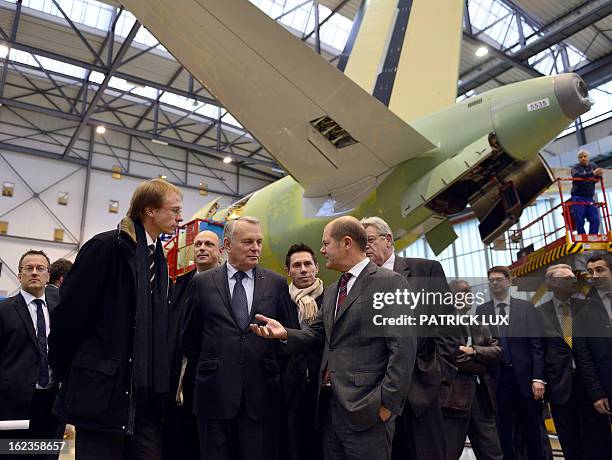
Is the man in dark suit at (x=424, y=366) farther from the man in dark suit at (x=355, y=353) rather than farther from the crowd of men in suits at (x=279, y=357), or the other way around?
Answer: the man in dark suit at (x=355, y=353)

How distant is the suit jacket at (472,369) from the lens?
4.12 m

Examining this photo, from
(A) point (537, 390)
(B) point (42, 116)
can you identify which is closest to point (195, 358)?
(A) point (537, 390)

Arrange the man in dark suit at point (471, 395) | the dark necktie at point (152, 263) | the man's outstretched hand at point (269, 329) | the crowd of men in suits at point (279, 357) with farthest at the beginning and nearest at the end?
1. the man in dark suit at point (471, 395)
2. the man's outstretched hand at point (269, 329)
3. the dark necktie at point (152, 263)
4. the crowd of men in suits at point (279, 357)

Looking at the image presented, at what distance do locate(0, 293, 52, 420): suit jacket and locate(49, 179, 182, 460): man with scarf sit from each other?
1732 mm

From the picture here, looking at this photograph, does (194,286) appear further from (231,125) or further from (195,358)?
(231,125)

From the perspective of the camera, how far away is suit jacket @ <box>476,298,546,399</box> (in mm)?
4496

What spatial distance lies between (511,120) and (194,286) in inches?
137

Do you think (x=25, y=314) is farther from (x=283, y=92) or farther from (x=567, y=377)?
(x=567, y=377)

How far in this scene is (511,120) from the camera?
4781mm

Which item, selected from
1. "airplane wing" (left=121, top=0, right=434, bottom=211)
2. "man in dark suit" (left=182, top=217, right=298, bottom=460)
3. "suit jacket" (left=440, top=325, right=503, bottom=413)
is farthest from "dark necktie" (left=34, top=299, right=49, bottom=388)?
"suit jacket" (left=440, top=325, right=503, bottom=413)

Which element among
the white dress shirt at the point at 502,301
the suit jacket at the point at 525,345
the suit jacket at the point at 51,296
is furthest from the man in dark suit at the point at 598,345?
the suit jacket at the point at 51,296

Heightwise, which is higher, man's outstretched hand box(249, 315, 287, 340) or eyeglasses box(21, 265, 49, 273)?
eyeglasses box(21, 265, 49, 273)

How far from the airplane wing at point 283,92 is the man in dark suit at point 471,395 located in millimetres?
1946

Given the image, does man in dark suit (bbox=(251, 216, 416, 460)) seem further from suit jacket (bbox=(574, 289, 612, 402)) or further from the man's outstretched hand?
suit jacket (bbox=(574, 289, 612, 402))
